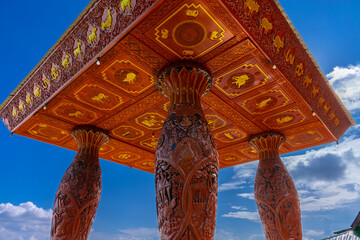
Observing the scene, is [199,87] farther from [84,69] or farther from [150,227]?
[150,227]

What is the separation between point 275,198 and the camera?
5539 mm

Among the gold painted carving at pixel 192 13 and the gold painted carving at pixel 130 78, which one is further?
the gold painted carving at pixel 130 78

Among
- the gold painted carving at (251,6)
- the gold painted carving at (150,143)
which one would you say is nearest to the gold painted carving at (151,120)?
the gold painted carving at (150,143)

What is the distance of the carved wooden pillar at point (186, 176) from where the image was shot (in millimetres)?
3012

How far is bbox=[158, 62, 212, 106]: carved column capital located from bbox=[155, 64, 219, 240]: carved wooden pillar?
0.29 ft

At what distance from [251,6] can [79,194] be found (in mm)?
4420

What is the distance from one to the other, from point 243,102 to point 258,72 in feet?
3.23

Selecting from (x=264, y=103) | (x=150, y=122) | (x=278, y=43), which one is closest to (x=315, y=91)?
(x=264, y=103)

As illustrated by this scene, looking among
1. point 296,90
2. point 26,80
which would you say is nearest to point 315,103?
point 296,90

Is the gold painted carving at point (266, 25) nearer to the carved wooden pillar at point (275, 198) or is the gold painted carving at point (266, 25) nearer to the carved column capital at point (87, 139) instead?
the carved wooden pillar at point (275, 198)

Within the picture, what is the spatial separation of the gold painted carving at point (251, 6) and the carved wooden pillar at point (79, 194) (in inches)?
162

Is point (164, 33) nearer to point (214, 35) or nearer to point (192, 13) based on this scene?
point (192, 13)

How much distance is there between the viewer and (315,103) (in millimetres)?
5395

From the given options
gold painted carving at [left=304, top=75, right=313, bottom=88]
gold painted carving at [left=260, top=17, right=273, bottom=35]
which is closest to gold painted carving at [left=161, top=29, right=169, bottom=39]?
gold painted carving at [left=260, top=17, right=273, bottom=35]
